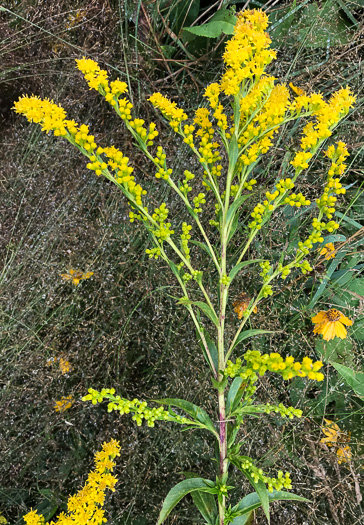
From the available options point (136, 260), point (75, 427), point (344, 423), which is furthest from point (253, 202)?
point (75, 427)

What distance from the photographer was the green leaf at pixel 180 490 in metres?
0.76

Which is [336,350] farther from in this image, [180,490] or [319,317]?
[180,490]

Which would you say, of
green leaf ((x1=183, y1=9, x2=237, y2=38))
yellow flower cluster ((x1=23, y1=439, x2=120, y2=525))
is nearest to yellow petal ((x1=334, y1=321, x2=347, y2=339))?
yellow flower cluster ((x1=23, y1=439, x2=120, y2=525))

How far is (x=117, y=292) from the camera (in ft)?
5.06

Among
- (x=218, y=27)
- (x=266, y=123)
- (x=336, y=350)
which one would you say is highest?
(x=218, y=27)

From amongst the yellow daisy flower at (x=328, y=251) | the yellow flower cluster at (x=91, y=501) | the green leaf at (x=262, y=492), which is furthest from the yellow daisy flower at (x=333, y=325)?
the yellow flower cluster at (x=91, y=501)

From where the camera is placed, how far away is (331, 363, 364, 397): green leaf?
1.23 meters

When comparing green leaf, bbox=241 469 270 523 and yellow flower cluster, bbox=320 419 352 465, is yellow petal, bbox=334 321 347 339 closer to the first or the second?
yellow flower cluster, bbox=320 419 352 465

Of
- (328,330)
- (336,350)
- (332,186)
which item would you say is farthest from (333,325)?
(332,186)

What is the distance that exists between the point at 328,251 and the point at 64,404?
111 centimetres

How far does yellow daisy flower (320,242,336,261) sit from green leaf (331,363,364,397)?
1.20ft

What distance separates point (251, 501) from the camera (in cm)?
89

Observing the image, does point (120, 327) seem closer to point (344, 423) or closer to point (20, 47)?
point (344, 423)

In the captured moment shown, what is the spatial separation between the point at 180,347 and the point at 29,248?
736 millimetres
